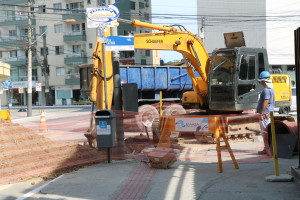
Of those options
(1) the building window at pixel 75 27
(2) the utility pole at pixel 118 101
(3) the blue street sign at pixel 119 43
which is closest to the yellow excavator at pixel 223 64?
(2) the utility pole at pixel 118 101

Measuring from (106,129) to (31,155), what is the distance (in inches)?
66.6

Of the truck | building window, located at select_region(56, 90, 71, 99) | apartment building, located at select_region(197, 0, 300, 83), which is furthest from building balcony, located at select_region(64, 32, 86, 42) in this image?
the truck

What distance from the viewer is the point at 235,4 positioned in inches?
2144

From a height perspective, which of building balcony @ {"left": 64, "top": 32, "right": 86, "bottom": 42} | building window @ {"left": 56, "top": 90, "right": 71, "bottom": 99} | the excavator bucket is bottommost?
building window @ {"left": 56, "top": 90, "right": 71, "bottom": 99}

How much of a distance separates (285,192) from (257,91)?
23.3 ft

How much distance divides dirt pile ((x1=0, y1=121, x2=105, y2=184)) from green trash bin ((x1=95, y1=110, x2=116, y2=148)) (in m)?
0.71

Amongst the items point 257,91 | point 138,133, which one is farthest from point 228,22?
point 138,133

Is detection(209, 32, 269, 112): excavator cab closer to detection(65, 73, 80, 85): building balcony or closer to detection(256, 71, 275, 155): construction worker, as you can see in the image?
detection(256, 71, 275, 155): construction worker

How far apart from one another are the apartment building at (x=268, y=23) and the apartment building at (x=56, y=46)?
12.0 metres

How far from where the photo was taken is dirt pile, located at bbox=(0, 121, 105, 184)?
26.7 ft

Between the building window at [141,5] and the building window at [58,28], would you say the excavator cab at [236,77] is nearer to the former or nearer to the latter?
the building window at [58,28]

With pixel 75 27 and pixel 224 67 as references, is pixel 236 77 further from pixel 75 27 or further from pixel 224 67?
pixel 75 27

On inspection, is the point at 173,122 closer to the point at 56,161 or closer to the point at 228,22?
the point at 56,161

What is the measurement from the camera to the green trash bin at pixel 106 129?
8.78 m
